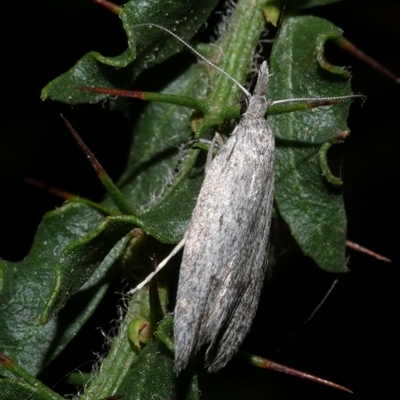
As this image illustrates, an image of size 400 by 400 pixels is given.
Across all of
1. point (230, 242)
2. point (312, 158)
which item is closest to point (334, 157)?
point (312, 158)

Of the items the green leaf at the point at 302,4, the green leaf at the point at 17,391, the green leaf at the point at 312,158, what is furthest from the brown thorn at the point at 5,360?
the green leaf at the point at 302,4

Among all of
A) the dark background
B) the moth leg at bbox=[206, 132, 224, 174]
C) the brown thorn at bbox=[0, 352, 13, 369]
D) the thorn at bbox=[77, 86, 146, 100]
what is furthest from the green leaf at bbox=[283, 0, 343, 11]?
the brown thorn at bbox=[0, 352, 13, 369]

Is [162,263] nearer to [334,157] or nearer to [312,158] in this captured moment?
[312,158]

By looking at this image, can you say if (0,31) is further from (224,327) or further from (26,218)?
(224,327)

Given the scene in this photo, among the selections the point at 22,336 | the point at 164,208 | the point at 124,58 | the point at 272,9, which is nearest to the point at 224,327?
the point at 164,208

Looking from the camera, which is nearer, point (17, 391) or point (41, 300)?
point (17, 391)
